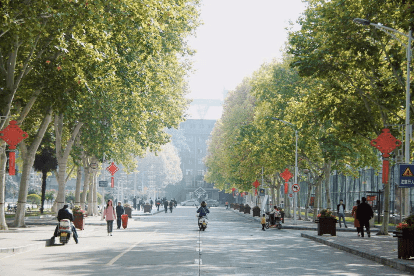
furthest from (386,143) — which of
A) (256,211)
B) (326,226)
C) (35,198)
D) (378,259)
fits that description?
(35,198)

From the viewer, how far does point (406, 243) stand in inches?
758

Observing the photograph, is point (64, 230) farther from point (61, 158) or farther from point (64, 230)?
point (61, 158)

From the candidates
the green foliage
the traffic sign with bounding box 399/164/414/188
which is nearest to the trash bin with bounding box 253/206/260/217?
the green foliage

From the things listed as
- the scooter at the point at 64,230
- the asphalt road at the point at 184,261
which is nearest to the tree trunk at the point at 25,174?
the scooter at the point at 64,230

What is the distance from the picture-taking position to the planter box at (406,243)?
1898 cm

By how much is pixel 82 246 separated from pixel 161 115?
22606mm

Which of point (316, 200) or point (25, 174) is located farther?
point (316, 200)

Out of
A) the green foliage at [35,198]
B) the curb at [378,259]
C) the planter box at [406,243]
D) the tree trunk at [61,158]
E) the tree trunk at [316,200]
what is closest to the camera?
the curb at [378,259]

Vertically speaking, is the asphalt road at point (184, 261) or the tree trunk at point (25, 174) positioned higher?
the tree trunk at point (25, 174)

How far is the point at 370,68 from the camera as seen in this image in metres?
32.8

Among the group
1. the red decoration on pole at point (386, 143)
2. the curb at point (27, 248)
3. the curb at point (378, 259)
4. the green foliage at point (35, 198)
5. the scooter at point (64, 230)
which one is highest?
the red decoration on pole at point (386, 143)

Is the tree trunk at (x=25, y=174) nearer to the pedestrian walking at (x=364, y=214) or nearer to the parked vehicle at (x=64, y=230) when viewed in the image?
the parked vehicle at (x=64, y=230)

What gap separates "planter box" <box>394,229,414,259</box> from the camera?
18984 millimetres

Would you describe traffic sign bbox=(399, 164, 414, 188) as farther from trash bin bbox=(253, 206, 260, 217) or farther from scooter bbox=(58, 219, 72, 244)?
trash bin bbox=(253, 206, 260, 217)
